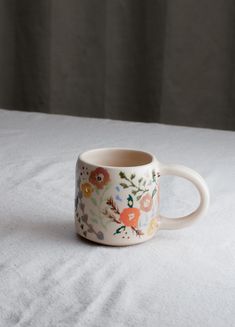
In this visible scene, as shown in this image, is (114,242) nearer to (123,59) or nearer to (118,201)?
(118,201)

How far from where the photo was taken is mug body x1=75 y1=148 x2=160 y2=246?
2.12 ft

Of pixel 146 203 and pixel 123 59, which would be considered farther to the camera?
pixel 123 59

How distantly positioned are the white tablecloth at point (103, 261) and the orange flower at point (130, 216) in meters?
0.03

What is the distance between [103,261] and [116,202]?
0.21 ft

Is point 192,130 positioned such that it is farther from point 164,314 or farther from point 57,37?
point 57,37

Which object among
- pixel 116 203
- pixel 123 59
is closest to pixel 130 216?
pixel 116 203

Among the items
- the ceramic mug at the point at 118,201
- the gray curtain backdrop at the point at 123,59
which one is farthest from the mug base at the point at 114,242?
the gray curtain backdrop at the point at 123,59

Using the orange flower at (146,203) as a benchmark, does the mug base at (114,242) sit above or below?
below

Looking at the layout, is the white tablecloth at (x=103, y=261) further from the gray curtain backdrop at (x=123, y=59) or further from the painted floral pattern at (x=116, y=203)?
the gray curtain backdrop at (x=123, y=59)

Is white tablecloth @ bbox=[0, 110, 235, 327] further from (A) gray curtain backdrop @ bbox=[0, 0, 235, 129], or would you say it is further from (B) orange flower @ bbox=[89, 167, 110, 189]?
(A) gray curtain backdrop @ bbox=[0, 0, 235, 129]

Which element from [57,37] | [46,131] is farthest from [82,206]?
[57,37]

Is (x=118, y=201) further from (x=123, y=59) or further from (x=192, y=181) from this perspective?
(x=123, y=59)

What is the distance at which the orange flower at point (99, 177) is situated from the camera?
25.5 inches

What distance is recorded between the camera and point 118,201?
25.5 inches
